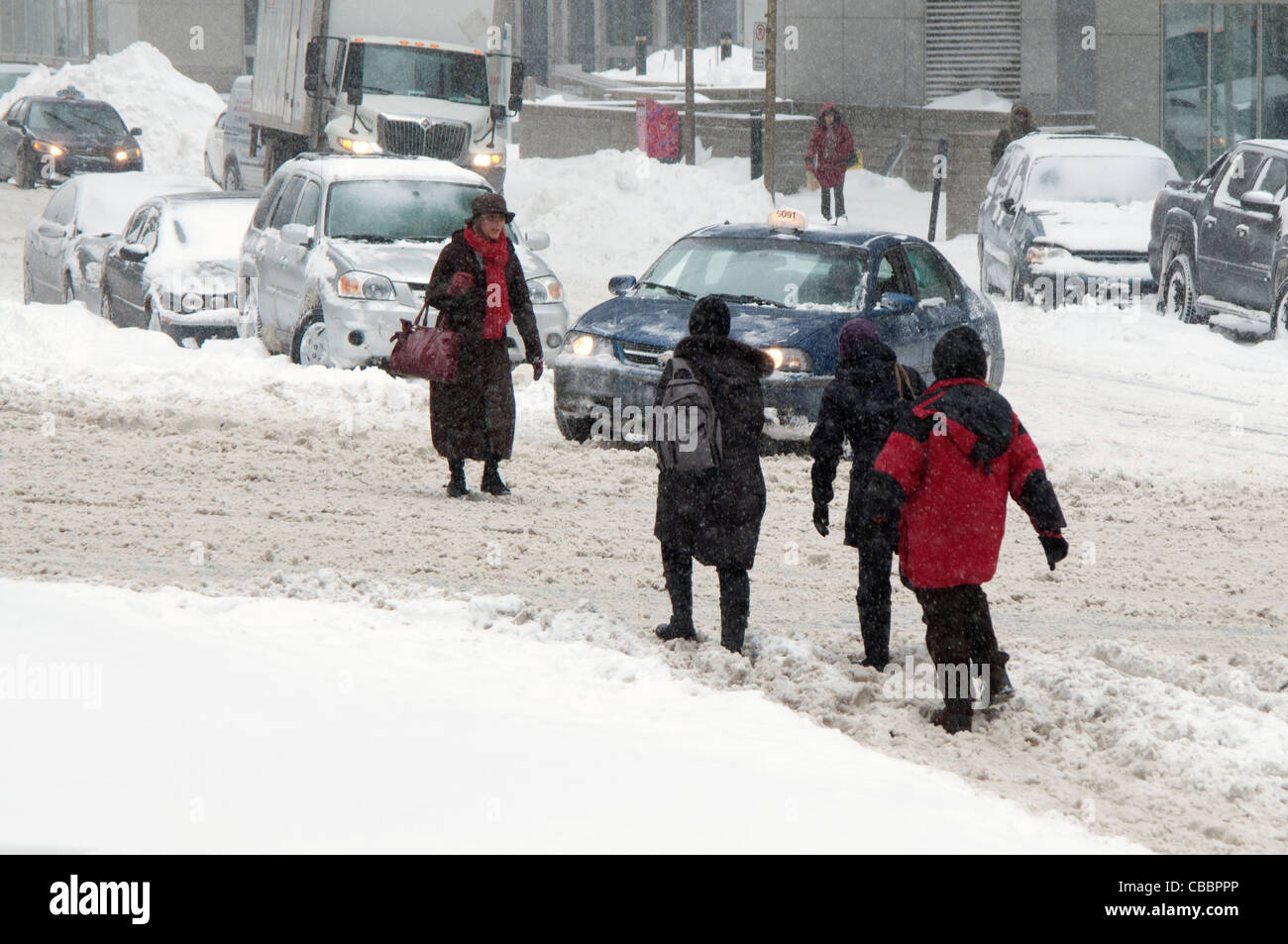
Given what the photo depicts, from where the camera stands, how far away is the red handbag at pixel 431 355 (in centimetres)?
925

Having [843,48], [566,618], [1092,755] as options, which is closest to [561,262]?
[843,48]

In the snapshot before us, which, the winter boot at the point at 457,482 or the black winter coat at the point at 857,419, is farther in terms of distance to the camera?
the winter boot at the point at 457,482

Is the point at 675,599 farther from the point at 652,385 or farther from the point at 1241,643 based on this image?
the point at 652,385

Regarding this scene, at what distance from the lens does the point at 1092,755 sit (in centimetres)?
596

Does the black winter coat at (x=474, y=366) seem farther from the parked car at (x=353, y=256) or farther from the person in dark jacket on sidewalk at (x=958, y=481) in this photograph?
the person in dark jacket on sidewalk at (x=958, y=481)

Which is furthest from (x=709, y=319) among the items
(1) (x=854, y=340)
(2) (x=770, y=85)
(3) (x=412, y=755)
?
(2) (x=770, y=85)

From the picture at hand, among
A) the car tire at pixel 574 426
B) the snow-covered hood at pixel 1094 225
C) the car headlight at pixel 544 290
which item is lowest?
the car tire at pixel 574 426

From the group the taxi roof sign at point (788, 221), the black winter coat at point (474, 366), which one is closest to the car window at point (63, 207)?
the taxi roof sign at point (788, 221)

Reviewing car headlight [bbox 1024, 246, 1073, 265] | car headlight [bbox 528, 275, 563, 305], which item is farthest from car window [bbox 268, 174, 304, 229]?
car headlight [bbox 1024, 246, 1073, 265]

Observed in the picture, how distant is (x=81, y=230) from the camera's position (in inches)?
707

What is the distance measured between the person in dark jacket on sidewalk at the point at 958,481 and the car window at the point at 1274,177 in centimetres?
1075

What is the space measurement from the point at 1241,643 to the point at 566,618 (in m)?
2.75

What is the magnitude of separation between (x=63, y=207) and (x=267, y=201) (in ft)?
16.7

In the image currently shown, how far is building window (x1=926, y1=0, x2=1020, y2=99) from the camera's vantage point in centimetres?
3062
